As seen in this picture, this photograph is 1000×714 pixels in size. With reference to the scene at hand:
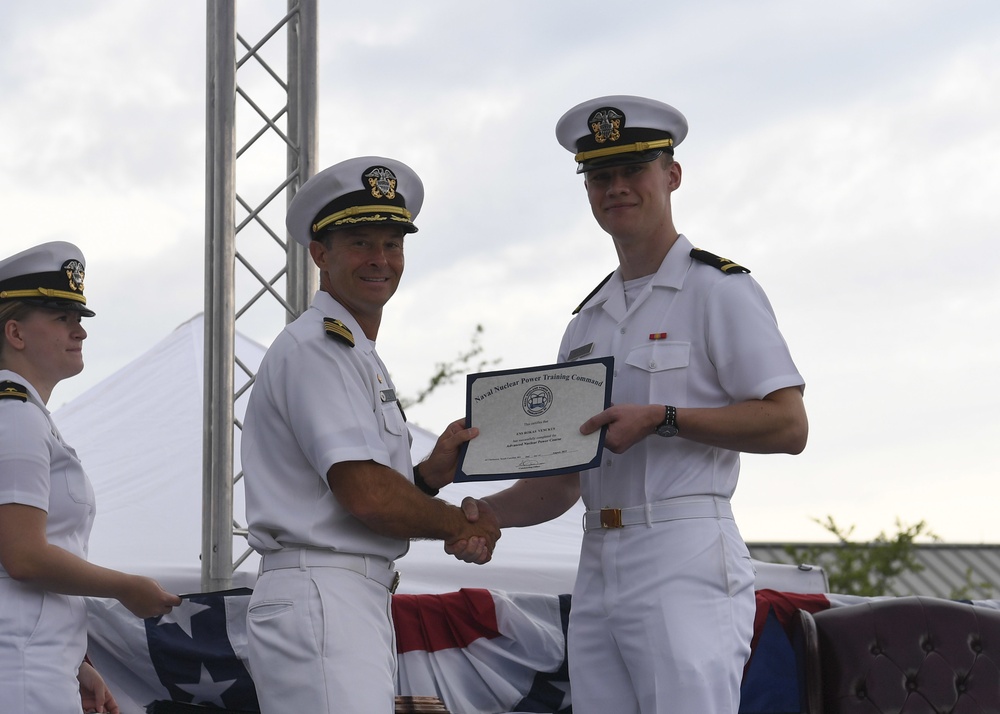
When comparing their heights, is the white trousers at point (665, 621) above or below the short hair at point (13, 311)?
below

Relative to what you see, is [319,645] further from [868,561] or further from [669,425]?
[868,561]

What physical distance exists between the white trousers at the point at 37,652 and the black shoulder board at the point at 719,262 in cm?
160

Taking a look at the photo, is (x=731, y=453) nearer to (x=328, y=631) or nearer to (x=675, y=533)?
(x=675, y=533)

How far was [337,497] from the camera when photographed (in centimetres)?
245

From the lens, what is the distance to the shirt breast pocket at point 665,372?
8.54 ft

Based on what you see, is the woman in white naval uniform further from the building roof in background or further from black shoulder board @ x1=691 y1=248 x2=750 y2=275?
the building roof in background

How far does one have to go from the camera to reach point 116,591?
262 cm

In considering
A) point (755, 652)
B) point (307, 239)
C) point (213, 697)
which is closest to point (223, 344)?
point (213, 697)

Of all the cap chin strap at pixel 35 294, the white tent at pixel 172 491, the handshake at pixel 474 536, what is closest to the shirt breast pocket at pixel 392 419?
the handshake at pixel 474 536

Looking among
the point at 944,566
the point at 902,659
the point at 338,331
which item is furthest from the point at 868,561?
the point at 338,331

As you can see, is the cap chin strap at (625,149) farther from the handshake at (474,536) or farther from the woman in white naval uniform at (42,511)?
the woman in white naval uniform at (42,511)

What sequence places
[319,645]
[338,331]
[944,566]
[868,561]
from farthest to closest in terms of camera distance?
[944,566] < [868,561] < [338,331] < [319,645]

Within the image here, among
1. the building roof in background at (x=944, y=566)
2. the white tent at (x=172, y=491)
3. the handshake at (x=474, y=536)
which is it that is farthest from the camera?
the building roof in background at (x=944, y=566)

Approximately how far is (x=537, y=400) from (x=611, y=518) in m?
0.30
